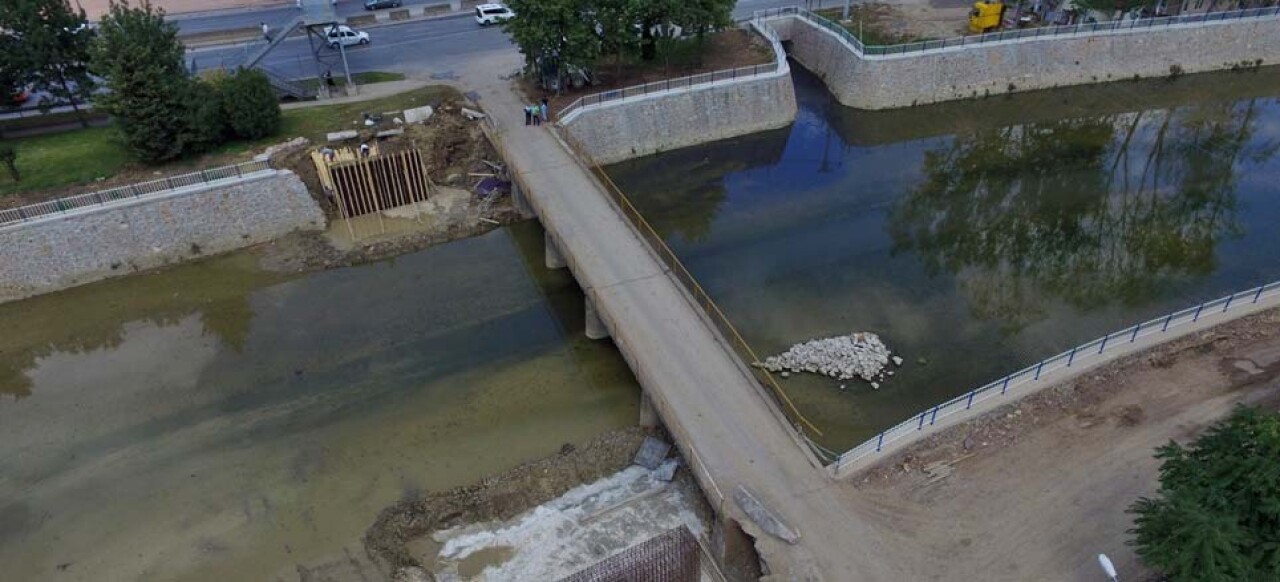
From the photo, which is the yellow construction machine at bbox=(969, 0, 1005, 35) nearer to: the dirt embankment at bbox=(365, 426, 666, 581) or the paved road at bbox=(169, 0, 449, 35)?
the paved road at bbox=(169, 0, 449, 35)

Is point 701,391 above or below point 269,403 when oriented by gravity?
above

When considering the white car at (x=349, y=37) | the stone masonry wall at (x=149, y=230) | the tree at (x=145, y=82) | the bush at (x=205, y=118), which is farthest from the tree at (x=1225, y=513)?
the white car at (x=349, y=37)

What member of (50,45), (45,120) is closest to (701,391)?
(50,45)

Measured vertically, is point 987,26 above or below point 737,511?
above

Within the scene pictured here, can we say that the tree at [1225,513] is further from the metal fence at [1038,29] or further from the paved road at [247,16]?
the paved road at [247,16]

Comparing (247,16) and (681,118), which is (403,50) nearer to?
(247,16)

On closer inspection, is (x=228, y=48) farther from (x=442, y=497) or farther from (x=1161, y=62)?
(x=1161, y=62)

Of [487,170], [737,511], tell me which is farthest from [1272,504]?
[487,170]
